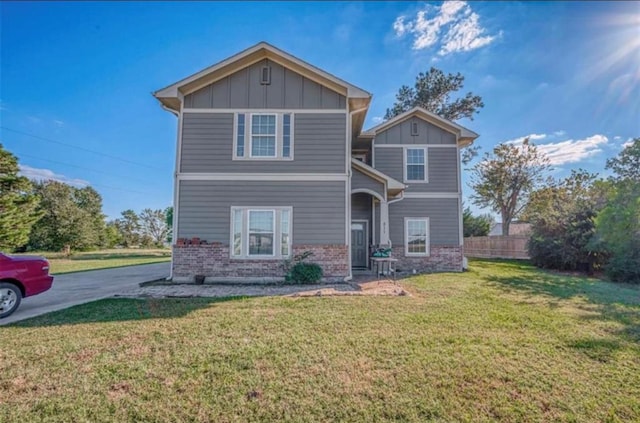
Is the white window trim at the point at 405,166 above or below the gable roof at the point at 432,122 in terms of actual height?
below

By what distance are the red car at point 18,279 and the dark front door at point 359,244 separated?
1001 centimetres

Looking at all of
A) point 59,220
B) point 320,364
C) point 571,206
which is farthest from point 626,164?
point 59,220

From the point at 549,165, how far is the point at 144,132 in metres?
33.4

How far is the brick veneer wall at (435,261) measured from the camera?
13.2 meters

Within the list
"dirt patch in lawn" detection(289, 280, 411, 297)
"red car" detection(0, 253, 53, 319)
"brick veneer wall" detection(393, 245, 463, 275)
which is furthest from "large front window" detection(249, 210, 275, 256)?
"brick veneer wall" detection(393, 245, 463, 275)

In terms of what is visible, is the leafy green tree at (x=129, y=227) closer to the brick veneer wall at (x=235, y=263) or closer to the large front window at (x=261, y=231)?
the brick veneer wall at (x=235, y=263)

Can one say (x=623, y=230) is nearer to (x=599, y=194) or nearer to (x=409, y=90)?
(x=599, y=194)

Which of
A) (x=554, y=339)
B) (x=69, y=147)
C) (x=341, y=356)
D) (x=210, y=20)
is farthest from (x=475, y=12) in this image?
(x=69, y=147)

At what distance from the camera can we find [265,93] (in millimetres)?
9914

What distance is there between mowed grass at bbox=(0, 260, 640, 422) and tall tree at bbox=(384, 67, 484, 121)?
20839mm

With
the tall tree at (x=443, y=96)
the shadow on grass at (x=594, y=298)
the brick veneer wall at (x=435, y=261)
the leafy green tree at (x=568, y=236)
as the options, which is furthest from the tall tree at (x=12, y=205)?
the leafy green tree at (x=568, y=236)

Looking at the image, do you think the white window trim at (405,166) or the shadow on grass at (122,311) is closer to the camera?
the shadow on grass at (122,311)

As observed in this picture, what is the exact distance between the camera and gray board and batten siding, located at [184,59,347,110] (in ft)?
32.4

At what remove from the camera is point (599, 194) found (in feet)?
46.8
